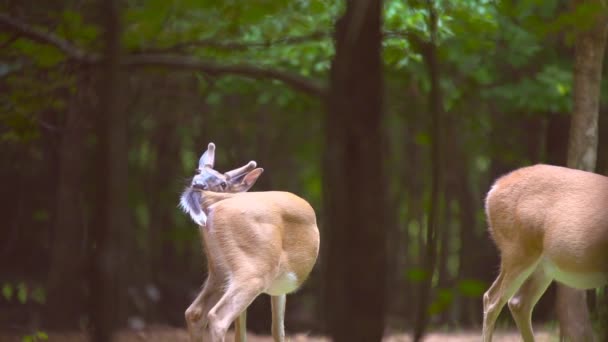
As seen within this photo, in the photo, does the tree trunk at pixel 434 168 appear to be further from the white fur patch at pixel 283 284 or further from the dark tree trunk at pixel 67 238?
the dark tree trunk at pixel 67 238

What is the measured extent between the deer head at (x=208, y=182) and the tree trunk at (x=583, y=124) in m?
3.05

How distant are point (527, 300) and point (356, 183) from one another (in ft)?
16.3

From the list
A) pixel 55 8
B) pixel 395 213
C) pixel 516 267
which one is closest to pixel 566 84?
pixel 516 267

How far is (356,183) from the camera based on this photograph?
459 centimetres

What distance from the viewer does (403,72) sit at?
1441 centimetres

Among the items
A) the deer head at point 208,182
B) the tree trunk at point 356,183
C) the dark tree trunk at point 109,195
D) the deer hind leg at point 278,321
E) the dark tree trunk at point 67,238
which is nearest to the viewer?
the dark tree trunk at point 109,195

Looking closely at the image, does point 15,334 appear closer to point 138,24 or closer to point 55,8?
point 55,8

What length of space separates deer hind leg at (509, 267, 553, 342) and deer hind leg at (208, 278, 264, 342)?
8.26 ft

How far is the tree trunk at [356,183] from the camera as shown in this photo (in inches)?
179

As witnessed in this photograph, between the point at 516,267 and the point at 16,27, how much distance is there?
16.5 feet

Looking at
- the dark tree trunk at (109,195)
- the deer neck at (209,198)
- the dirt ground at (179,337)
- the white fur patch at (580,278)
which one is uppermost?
the dark tree trunk at (109,195)

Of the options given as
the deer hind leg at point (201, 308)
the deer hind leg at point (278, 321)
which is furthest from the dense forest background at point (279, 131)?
the deer hind leg at point (201, 308)

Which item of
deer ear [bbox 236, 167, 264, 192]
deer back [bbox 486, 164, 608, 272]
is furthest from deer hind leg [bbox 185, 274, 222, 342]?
deer back [bbox 486, 164, 608, 272]

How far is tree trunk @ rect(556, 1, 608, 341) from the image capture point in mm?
9266
